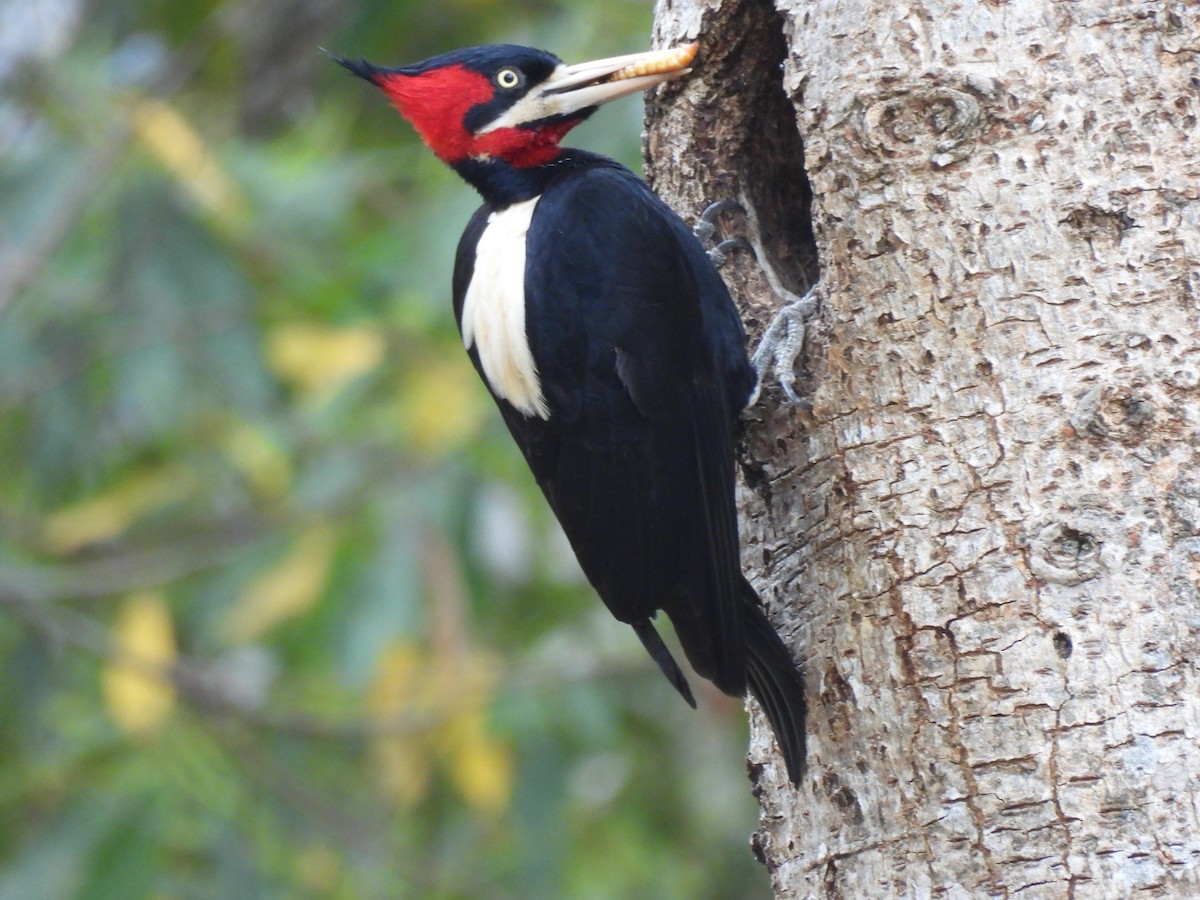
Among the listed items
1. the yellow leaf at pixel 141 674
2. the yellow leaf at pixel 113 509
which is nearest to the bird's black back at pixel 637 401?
the yellow leaf at pixel 141 674

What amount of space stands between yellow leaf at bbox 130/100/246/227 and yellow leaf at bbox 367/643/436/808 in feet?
5.71

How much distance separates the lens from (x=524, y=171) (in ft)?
10.1

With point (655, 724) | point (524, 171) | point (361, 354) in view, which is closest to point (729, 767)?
point (655, 724)

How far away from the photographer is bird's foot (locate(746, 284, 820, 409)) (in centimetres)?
245

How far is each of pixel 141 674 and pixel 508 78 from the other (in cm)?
299

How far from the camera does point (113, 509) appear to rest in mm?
5898

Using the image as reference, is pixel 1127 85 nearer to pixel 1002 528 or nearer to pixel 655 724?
pixel 1002 528

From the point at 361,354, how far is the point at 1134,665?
3.97 m

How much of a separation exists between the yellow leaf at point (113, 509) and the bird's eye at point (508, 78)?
338cm

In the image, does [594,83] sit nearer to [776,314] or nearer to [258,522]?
[776,314]

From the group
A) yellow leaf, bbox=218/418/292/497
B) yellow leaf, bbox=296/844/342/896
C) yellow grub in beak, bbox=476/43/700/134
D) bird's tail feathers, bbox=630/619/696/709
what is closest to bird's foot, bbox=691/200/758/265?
yellow grub in beak, bbox=476/43/700/134

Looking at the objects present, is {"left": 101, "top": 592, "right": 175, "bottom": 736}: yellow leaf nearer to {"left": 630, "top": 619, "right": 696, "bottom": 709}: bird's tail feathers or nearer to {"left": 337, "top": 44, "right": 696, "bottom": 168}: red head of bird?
{"left": 337, "top": 44, "right": 696, "bottom": 168}: red head of bird

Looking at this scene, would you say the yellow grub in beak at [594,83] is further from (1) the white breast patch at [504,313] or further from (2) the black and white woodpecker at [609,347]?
(1) the white breast patch at [504,313]

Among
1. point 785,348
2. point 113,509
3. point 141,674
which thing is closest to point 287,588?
point 141,674
